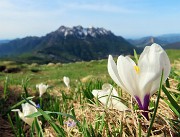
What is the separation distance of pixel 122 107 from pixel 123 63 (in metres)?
0.39

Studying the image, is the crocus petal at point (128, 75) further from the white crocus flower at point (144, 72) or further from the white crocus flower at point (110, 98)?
the white crocus flower at point (110, 98)

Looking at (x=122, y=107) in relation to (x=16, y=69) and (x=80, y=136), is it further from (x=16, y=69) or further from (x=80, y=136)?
(x=16, y=69)

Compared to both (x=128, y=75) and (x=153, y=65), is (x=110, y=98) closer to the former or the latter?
(x=128, y=75)

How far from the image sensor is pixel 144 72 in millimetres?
1600

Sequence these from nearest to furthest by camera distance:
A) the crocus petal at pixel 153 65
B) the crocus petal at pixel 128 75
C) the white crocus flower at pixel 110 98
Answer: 1. the crocus petal at pixel 153 65
2. the crocus petal at pixel 128 75
3. the white crocus flower at pixel 110 98

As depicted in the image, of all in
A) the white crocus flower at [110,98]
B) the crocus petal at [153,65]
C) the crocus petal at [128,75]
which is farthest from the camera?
the white crocus flower at [110,98]

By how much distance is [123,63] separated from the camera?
1.68m

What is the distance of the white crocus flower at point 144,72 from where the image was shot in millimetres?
1558

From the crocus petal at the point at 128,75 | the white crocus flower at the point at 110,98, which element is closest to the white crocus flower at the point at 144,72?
the crocus petal at the point at 128,75

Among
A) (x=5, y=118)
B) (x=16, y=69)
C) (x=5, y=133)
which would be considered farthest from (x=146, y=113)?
(x=16, y=69)

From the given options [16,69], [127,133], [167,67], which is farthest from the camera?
[16,69]

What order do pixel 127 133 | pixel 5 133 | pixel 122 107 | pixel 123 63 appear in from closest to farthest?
pixel 123 63 → pixel 127 133 → pixel 122 107 → pixel 5 133

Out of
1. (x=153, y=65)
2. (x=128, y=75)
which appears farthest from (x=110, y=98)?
(x=153, y=65)

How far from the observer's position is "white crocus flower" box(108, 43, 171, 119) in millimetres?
1558
